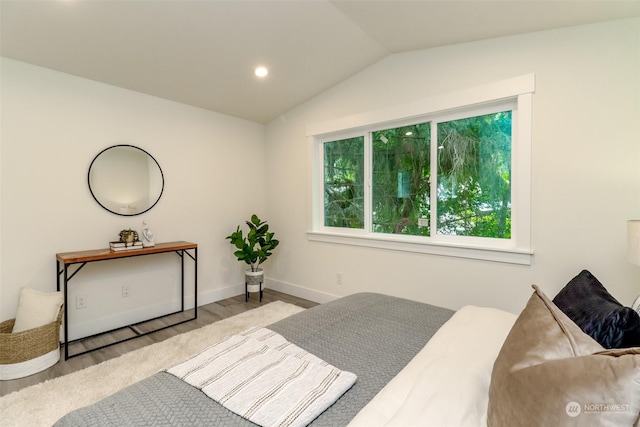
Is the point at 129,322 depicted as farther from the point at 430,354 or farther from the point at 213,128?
the point at 430,354

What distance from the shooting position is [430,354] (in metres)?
1.15

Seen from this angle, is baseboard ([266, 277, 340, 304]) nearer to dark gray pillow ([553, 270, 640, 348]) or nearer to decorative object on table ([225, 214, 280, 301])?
decorative object on table ([225, 214, 280, 301])

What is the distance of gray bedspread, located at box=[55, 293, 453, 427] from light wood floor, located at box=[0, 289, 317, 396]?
178 cm

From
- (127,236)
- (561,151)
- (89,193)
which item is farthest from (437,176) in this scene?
(89,193)

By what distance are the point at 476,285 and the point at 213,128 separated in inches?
130

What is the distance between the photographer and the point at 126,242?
280cm

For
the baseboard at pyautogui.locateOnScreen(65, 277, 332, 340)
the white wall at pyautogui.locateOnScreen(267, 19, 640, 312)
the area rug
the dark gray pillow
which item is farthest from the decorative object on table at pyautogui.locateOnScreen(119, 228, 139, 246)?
the dark gray pillow

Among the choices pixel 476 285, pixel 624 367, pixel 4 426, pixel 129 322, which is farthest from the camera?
pixel 129 322

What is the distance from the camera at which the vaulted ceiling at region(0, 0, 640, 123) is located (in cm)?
198

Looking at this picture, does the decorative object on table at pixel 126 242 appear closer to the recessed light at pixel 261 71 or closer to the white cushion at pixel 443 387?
the recessed light at pixel 261 71

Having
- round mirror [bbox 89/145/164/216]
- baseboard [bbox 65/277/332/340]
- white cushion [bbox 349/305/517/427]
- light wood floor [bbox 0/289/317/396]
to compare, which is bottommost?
light wood floor [bbox 0/289/317/396]

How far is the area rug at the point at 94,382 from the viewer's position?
174 centimetres

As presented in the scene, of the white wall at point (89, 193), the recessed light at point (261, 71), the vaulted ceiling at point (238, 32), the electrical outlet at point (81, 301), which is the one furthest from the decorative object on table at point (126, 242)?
the recessed light at point (261, 71)

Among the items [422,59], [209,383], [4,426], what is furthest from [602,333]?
[4,426]
